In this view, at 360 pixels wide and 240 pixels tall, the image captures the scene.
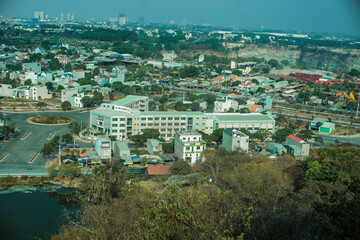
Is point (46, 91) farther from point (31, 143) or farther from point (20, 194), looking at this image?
point (20, 194)

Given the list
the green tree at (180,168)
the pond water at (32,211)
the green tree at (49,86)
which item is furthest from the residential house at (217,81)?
the pond water at (32,211)

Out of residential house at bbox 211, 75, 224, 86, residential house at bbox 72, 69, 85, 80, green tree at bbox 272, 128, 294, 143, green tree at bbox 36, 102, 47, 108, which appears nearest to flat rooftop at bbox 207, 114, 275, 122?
green tree at bbox 272, 128, 294, 143

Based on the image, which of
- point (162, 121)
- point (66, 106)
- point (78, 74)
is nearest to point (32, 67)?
point (78, 74)

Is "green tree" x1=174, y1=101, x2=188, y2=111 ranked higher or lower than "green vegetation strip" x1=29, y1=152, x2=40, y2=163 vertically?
higher

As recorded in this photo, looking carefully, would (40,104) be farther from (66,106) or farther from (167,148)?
(167,148)

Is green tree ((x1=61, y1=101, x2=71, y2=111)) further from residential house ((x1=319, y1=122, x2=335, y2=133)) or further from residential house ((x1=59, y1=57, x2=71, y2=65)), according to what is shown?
residential house ((x1=59, y1=57, x2=71, y2=65))

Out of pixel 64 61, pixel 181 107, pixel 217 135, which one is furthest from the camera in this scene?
pixel 64 61

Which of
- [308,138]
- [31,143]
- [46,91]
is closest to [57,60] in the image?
[46,91]
